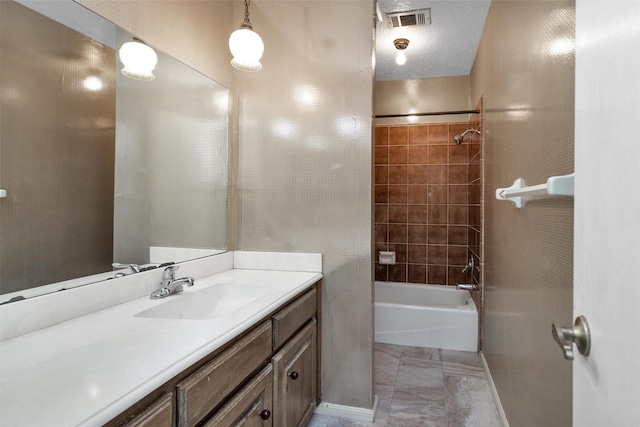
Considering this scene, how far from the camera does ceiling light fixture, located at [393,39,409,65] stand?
2.91 meters

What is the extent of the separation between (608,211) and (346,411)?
1834 mm

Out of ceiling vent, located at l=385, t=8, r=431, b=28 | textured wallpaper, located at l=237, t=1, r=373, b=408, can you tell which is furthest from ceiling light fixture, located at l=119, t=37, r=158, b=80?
ceiling vent, located at l=385, t=8, r=431, b=28

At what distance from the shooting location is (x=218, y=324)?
3.51 feet

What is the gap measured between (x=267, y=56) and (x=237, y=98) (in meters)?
0.30

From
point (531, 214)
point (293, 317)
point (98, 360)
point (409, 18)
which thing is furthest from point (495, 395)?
point (409, 18)

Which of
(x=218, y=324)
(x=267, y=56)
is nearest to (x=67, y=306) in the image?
(x=218, y=324)

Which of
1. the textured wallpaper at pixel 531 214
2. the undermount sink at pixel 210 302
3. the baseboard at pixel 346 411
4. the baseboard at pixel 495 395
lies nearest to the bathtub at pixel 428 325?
the baseboard at pixel 495 395

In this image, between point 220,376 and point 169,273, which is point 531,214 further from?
point 169,273

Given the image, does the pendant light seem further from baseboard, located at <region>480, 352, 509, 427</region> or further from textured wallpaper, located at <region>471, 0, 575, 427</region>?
baseboard, located at <region>480, 352, 509, 427</region>

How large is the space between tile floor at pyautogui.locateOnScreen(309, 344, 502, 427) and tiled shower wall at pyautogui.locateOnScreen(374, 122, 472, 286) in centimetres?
99

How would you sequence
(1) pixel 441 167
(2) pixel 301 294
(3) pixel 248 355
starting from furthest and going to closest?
(1) pixel 441 167
(2) pixel 301 294
(3) pixel 248 355

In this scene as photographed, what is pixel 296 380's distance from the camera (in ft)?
5.35

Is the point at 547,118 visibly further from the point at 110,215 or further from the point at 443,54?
the point at 443,54

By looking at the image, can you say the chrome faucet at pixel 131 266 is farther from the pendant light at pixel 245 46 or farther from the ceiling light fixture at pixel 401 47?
the ceiling light fixture at pixel 401 47
